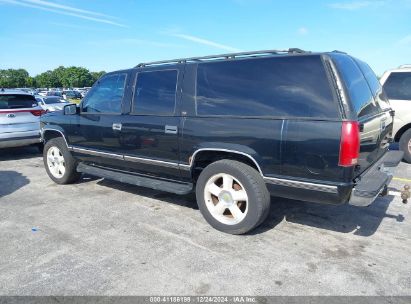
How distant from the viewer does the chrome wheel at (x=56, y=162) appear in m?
→ 6.20

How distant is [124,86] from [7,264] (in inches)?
106

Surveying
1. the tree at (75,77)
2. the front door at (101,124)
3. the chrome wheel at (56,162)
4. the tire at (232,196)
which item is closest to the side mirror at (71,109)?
the front door at (101,124)

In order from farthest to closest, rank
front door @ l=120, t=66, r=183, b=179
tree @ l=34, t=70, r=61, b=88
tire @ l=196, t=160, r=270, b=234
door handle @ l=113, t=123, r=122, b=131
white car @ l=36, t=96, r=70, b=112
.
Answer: tree @ l=34, t=70, r=61, b=88
white car @ l=36, t=96, r=70, b=112
door handle @ l=113, t=123, r=122, b=131
front door @ l=120, t=66, r=183, b=179
tire @ l=196, t=160, r=270, b=234

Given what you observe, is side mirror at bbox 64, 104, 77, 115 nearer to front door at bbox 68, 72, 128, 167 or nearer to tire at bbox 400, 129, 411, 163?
front door at bbox 68, 72, 128, 167

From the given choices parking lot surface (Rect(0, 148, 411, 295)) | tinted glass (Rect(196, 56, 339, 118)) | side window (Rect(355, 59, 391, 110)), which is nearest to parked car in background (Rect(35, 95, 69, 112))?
parking lot surface (Rect(0, 148, 411, 295))

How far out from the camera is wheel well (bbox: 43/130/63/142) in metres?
6.19

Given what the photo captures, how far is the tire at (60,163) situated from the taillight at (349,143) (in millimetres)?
4432

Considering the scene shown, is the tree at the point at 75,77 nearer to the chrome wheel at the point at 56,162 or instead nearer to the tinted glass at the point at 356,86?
the chrome wheel at the point at 56,162

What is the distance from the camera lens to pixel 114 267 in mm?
3357

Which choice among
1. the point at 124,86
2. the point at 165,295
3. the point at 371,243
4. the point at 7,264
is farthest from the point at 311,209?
the point at 7,264

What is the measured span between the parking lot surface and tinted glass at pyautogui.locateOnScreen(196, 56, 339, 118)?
139 cm

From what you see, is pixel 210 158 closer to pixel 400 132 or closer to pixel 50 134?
pixel 50 134

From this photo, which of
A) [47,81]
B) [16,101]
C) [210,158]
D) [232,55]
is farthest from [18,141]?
[47,81]

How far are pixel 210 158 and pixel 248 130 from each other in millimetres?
713
